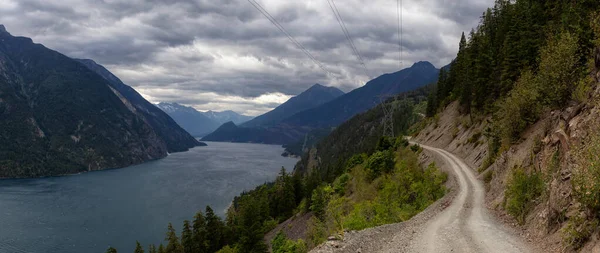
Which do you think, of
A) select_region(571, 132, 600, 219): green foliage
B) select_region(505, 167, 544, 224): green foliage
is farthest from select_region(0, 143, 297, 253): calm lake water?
select_region(571, 132, 600, 219): green foliage

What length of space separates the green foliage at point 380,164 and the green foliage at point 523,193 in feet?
90.5

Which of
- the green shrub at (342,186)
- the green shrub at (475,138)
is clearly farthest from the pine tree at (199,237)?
the green shrub at (475,138)

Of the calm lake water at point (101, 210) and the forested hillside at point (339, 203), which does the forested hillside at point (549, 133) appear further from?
the calm lake water at point (101, 210)

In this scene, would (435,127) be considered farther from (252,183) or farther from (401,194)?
(252,183)

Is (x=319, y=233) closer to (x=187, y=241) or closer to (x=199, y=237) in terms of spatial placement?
(x=187, y=241)

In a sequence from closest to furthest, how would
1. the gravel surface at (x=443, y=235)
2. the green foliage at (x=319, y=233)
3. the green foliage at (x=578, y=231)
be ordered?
the green foliage at (x=578, y=231), the gravel surface at (x=443, y=235), the green foliage at (x=319, y=233)

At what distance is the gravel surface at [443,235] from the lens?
13.6 meters

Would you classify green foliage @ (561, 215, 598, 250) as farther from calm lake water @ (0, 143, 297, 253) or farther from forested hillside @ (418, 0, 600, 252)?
calm lake water @ (0, 143, 297, 253)

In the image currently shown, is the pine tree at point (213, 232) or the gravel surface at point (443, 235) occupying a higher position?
the gravel surface at point (443, 235)

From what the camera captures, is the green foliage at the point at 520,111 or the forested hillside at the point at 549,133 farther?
the green foliage at the point at 520,111

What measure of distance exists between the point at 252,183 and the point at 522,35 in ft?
495

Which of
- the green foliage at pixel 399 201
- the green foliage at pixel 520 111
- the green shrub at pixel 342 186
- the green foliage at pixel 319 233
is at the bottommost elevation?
the green shrub at pixel 342 186

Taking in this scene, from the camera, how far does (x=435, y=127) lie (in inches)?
2662

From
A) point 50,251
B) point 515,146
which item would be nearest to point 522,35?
point 515,146
